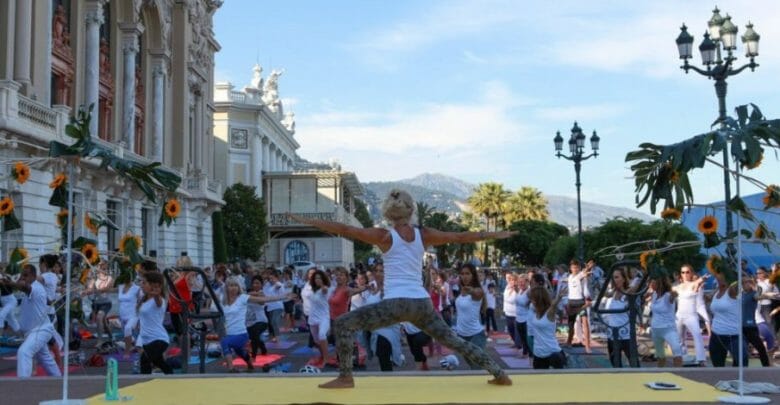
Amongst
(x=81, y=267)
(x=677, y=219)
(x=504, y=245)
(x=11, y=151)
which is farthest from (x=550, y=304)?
(x=504, y=245)

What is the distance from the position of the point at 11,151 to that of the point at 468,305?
52.6ft

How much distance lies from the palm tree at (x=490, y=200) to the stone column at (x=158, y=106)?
49.9m

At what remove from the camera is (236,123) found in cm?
7438

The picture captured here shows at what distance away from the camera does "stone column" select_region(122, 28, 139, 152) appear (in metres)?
37.2

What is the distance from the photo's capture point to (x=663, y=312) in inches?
468

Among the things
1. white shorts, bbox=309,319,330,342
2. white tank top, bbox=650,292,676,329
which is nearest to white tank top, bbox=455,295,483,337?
white tank top, bbox=650,292,676,329

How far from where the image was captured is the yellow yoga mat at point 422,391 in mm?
6934

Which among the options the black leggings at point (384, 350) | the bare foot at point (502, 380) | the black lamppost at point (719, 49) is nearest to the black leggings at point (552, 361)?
the black leggings at point (384, 350)

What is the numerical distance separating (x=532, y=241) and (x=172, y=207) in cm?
6318

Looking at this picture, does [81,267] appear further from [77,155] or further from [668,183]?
[668,183]

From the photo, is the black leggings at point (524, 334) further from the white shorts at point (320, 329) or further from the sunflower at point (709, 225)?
the sunflower at point (709, 225)

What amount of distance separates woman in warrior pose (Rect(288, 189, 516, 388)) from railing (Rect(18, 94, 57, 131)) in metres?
19.4

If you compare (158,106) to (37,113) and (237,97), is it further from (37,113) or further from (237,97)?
(237,97)

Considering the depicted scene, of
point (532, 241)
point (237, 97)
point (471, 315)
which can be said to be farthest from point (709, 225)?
point (237, 97)
